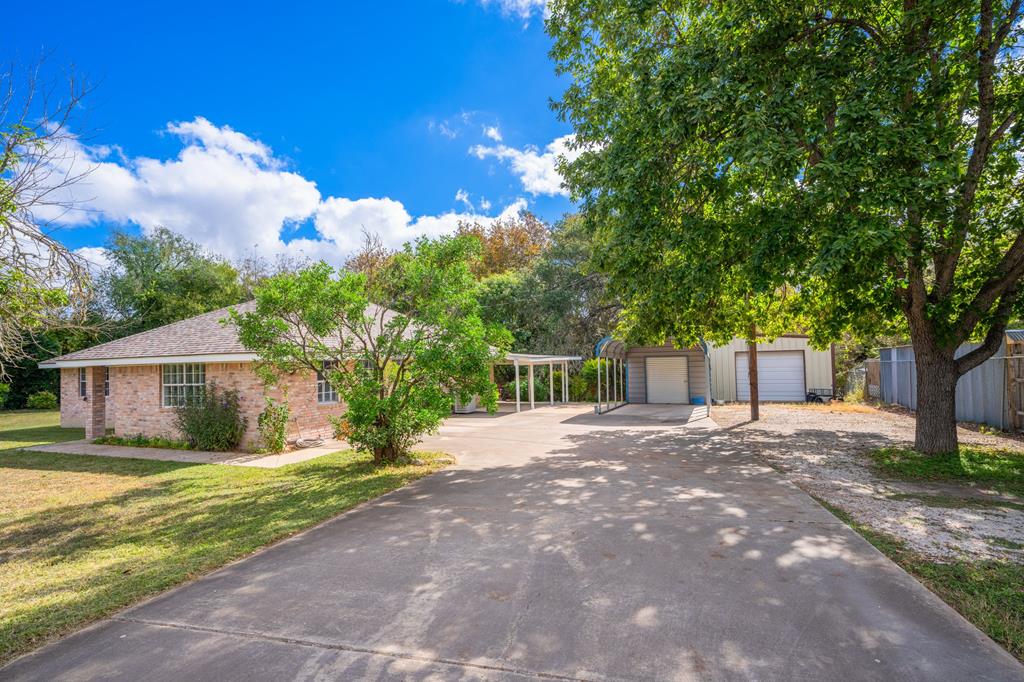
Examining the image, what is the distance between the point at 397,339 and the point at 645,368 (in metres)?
15.9

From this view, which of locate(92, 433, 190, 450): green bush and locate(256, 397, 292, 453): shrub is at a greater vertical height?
locate(256, 397, 292, 453): shrub

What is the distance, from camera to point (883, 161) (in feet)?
20.5

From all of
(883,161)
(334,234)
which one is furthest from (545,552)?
(334,234)

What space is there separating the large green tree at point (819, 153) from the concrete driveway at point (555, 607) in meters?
3.71

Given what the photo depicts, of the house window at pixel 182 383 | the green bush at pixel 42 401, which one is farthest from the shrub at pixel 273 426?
the green bush at pixel 42 401

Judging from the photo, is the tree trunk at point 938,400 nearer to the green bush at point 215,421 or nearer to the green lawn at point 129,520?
the green lawn at point 129,520

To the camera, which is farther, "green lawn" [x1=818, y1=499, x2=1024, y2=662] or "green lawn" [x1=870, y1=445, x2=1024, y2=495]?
"green lawn" [x1=870, y1=445, x2=1024, y2=495]

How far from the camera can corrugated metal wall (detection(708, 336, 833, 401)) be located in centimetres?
2077

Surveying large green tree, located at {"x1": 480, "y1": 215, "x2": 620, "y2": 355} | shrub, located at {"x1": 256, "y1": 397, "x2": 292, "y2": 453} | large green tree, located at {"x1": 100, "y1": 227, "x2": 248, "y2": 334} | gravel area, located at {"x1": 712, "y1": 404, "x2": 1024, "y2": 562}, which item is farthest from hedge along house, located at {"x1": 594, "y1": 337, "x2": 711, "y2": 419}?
large green tree, located at {"x1": 100, "y1": 227, "x2": 248, "y2": 334}

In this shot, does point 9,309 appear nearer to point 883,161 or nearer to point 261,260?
point 883,161

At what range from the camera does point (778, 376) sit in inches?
841

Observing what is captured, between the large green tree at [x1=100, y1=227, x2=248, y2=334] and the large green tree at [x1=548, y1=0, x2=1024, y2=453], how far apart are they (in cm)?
2396

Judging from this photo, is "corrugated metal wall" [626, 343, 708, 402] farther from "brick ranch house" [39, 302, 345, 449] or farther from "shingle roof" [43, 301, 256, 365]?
"shingle roof" [43, 301, 256, 365]

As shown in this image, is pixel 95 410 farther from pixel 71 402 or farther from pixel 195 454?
pixel 71 402
